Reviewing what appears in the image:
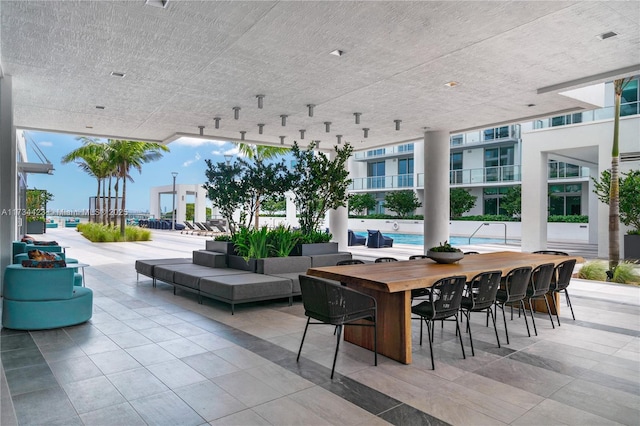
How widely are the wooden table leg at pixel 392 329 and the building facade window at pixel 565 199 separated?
21655 mm

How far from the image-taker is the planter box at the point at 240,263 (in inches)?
273

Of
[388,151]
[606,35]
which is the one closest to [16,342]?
[606,35]

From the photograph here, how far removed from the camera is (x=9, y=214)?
6625mm

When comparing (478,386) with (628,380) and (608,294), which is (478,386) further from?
(608,294)

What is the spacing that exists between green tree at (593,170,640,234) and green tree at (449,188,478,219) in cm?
1332

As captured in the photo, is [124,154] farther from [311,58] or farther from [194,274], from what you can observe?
[311,58]

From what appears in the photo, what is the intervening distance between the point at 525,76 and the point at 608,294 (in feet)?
13.2

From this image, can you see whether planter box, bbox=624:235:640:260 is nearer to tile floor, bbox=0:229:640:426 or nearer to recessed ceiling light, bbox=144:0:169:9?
tile floor, bbox=0:229:640:426

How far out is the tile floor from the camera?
9.28ft

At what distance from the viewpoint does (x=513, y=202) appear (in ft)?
74.9

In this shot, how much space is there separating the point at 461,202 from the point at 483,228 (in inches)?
90.7

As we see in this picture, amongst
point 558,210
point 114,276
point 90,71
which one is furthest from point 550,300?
point 558,210

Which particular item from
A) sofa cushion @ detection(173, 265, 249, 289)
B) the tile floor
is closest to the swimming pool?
sofa cushion @ detection(173, 265, 249, 289)

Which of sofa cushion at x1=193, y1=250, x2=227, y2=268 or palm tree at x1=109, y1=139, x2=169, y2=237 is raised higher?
palm tree at x1=109, y1=139, x2=169, y2=237
